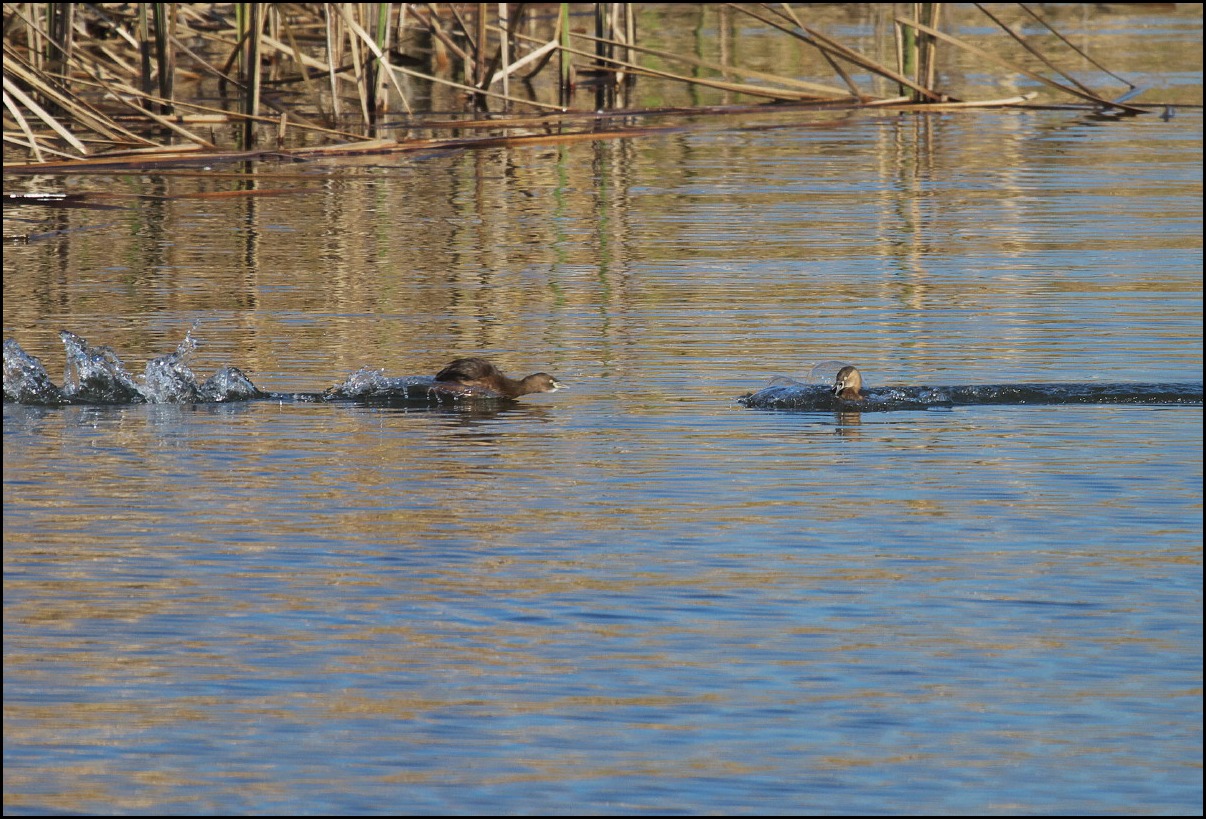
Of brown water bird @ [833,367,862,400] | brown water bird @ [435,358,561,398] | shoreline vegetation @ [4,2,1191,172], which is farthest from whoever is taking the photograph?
shoreline vegetation @ [4,2,1191,172]

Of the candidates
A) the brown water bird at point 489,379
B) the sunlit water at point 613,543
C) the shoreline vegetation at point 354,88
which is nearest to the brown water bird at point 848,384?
the sunlit water at point 613,543

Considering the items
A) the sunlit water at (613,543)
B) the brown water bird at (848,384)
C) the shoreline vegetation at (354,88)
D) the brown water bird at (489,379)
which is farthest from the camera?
the shoreline vegetation at (354,88)

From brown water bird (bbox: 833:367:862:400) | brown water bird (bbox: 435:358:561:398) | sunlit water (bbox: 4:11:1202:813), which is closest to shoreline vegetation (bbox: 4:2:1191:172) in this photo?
sunlit water (bbox: 4:11:1202:813)

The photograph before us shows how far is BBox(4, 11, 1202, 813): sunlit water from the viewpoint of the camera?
5.23 m

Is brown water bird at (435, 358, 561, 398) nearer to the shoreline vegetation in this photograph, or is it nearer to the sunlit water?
the sunlit water

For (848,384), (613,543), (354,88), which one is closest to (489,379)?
(848,384)

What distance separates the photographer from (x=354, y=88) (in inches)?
1042

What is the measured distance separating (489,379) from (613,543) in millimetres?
2553

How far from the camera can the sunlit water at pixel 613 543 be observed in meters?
5.23

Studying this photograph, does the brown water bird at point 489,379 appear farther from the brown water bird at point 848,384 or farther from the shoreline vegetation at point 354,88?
the shoreline vegetation at point 354,88

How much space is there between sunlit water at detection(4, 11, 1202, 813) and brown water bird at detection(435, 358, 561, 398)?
0.32 feet

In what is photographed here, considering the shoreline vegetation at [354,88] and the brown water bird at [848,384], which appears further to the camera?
the shoreline vegetation at [354,88]

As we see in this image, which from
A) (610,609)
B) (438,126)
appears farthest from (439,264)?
(610,609)

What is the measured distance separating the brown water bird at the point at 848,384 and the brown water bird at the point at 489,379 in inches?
51.6
